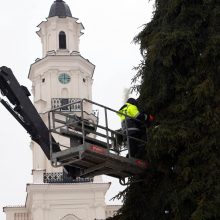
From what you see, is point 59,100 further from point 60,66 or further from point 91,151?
point 91,151

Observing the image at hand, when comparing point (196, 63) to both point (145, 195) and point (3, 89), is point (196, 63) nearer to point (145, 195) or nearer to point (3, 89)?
point (145, 195)

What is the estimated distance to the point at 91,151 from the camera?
40.4ft

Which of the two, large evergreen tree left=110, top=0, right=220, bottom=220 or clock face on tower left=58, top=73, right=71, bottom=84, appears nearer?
large evergreen tree left=110, top=0, right=220, bottom=220

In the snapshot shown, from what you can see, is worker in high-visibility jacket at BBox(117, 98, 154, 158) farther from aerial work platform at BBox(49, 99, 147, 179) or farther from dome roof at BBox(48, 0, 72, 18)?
dome roof at BBox(48, 0, 72, 18)

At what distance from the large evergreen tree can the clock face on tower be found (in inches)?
1459

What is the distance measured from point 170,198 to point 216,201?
107cm

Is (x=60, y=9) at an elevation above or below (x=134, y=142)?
above

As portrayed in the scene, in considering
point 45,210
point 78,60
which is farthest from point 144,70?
point 78,60

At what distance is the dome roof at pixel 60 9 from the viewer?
5362cm

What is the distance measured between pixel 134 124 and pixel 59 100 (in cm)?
3656

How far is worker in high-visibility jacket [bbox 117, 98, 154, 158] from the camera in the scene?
1373 cm

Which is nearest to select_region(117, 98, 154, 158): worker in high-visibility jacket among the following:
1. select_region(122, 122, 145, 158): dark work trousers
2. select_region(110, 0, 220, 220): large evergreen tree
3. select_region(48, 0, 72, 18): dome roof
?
select_region(122, 122, 145, 158): dark work trousers

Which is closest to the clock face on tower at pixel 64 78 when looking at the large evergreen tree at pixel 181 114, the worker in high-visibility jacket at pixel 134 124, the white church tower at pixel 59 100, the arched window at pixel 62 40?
the white church tower at pixel 59 100

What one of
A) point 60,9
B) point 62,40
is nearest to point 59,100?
point 62,40
